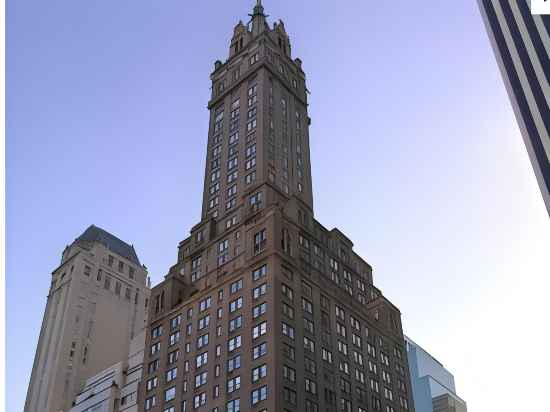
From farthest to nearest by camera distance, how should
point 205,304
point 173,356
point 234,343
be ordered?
1. point 205,304
2. point 173,356
3. point 234,343

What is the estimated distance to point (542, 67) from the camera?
75.4 m

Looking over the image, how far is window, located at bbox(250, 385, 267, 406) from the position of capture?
8912cm

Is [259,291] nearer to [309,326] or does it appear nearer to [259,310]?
[259,310]

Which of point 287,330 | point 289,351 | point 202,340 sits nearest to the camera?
point 289,351

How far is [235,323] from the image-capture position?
102m

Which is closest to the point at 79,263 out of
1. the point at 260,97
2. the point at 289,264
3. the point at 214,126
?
the point at 214,126

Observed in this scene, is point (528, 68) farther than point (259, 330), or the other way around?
point (259, 330)

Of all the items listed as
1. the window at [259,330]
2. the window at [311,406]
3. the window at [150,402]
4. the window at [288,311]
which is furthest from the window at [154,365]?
the window at [311,406]

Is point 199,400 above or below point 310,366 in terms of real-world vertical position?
below

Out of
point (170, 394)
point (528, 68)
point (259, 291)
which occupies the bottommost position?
point (170, 394)

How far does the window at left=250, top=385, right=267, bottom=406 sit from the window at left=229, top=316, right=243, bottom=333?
41.1 ft

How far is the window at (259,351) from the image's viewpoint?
3692 inches

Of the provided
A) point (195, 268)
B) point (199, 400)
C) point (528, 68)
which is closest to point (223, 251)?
point (195, 268)

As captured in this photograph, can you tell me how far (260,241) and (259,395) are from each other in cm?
2814
